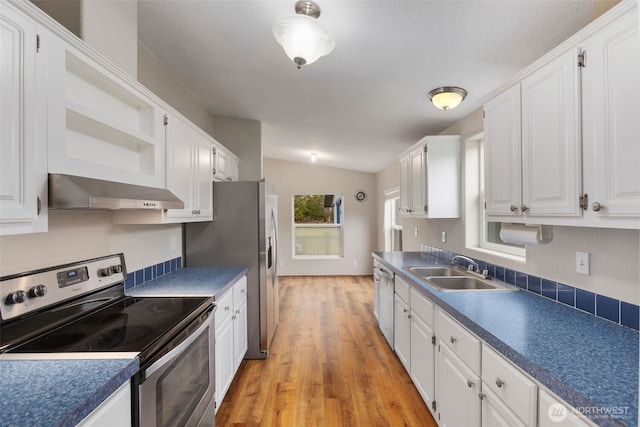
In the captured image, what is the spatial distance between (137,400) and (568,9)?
7.84 ft

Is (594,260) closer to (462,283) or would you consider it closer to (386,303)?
(462,283)

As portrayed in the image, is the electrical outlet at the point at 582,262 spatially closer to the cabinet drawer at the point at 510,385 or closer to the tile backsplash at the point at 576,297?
the tile backsplash at the point at 576,297

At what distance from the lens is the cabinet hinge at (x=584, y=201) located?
112cm

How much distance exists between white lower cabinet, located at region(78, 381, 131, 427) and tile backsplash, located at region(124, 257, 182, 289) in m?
1.16

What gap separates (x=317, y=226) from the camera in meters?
6.65

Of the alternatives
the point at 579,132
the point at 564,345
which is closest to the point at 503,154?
the point at 579,132

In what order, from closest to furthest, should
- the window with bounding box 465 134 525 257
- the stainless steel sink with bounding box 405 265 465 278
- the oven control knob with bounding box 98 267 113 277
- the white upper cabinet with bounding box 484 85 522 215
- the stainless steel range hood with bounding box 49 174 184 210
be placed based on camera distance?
1. the stainless steel range hood with bounding box 49 174 184 210
2. the white upper cabinet with bounding box 484 85 522 215
3. the oven control knob with bounding box 98 267 113 277
4. the stainless steel sink with bounding box 405 265 465 278
5. the window with bounding box 465 134 525 257

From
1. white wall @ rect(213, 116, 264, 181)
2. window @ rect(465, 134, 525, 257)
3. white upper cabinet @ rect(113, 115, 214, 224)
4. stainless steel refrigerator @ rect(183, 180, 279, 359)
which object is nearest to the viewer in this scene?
white upper cabinet @ rect(113, 115, 214, 224)

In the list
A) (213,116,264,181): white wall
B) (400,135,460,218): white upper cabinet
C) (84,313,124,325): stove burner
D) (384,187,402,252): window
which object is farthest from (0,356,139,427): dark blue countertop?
(384,187,402,252): window

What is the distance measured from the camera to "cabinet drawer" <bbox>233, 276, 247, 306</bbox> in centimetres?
248

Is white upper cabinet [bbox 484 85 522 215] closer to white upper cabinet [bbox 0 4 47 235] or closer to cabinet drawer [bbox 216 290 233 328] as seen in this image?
cabinet drawer [bbox 216 290 233 328]

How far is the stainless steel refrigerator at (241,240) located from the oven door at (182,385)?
107 centimetres

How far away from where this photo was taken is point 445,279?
97.0 inches

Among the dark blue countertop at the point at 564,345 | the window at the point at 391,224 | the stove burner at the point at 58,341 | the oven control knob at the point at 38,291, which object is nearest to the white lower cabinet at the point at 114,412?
the stove burner at the point at 58,341
